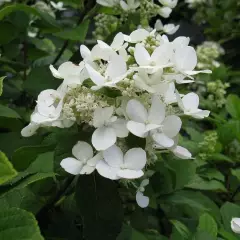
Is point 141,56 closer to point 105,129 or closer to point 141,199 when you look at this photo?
point 105,129

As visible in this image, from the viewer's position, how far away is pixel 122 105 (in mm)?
729

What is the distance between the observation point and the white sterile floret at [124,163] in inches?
27.8

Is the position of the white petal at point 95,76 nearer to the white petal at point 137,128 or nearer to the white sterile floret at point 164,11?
the white petal at point 137,128

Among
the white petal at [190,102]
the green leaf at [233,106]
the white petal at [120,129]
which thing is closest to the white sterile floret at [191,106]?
the white petal at [190,102]

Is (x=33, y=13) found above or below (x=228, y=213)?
above

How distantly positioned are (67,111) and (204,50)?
1.31m

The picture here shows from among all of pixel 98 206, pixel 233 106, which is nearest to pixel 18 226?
pixel 98 206

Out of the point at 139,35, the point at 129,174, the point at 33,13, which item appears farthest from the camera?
the point at 33,13

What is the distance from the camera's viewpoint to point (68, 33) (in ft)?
3.95

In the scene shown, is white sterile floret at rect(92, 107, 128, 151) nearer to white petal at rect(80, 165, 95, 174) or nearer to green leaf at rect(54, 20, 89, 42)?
white petal at rect(80, 165, 95, 174)

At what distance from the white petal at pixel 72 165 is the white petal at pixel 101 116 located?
0.21ft

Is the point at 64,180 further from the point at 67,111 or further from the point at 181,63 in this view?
the point at 181,63

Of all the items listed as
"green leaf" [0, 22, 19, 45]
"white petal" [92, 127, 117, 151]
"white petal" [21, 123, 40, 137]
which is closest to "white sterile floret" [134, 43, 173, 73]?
"white petal" [92, 127, 117, 151]

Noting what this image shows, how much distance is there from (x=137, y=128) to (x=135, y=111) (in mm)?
25
